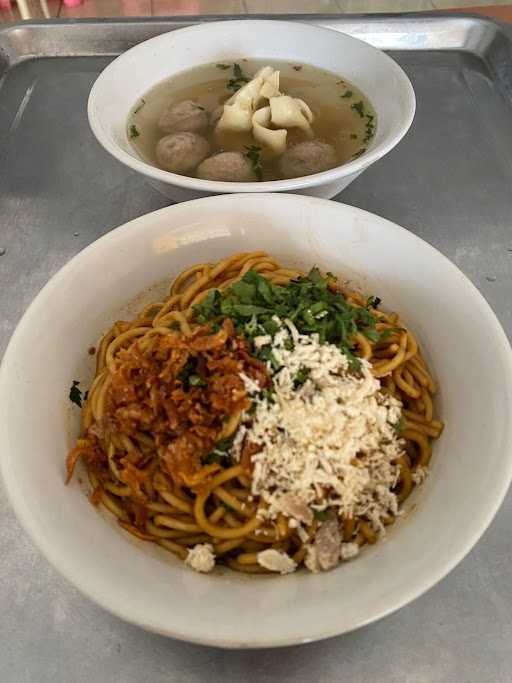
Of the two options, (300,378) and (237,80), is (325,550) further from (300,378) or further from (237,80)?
(237,80)

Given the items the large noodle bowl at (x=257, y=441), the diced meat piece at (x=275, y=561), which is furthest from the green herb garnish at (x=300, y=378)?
the diced meat piece at (x=275, y=561)

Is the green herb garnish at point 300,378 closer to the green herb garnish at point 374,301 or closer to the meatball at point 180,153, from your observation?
the green herb garnish at point 374,301

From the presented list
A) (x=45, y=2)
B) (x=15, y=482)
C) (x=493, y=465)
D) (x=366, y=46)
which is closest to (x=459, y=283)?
(x=493, y=465)

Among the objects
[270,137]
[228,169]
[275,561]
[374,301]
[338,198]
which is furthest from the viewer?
[338,198]

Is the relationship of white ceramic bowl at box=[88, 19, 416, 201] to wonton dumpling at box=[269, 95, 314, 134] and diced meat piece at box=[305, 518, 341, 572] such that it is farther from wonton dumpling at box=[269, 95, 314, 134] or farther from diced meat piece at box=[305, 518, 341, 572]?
diced meat piece at box=[305, 518, 341, 572]

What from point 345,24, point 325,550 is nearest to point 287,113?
point 345,24

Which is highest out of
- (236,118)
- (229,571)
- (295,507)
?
(236,118)
